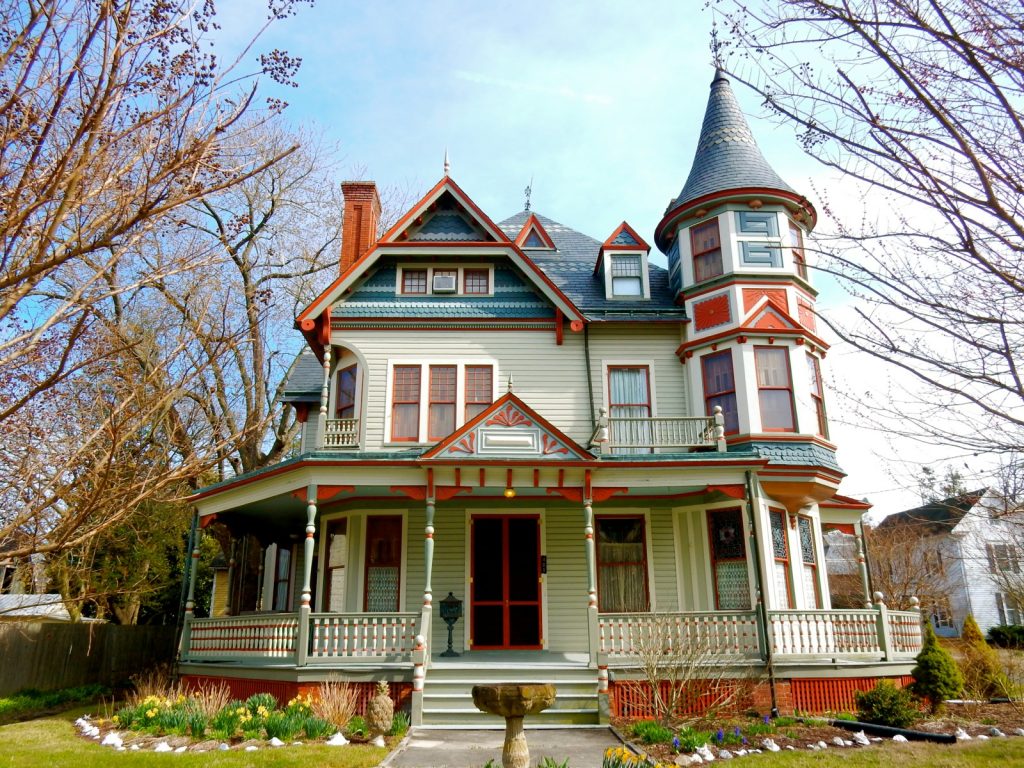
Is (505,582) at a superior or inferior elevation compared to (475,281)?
inferior

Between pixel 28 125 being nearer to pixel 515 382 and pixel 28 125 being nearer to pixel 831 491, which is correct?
pixel 515 382

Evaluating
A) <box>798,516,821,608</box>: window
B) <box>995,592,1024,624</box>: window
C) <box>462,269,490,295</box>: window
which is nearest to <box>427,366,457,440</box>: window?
<box>462,269,490,295</box>: window

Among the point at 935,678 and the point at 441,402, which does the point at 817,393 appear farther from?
the point at 441,402

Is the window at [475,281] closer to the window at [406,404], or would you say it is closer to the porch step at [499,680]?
the window at [406,404]

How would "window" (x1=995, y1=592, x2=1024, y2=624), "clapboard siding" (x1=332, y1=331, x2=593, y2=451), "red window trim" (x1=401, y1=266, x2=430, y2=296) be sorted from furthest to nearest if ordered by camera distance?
"window" (x1=995, y1=592, x2=1024, y2=624)
"red window trim" (x1=401, y1=266, x2=430, y2=296)
"clapboard siding" (x1=332, y1=331, x2=593, y2=451)

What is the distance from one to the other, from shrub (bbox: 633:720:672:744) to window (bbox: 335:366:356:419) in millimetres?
9367

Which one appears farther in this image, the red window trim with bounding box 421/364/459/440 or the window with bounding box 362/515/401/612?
the red window trim with bounding box 421/364/459/440

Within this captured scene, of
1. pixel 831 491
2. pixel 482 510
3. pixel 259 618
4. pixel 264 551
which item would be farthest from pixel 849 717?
pixel 264 551

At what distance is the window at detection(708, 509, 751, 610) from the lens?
15.1 meters

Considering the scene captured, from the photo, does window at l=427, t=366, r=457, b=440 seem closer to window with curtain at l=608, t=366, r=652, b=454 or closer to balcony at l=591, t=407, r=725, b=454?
balcony at l=591, t=407, r=725, b=454

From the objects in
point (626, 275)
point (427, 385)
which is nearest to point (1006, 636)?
point (626, 275)

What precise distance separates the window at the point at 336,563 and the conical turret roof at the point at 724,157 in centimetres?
1088

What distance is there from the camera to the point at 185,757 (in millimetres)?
9609

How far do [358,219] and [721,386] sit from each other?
978 cm
